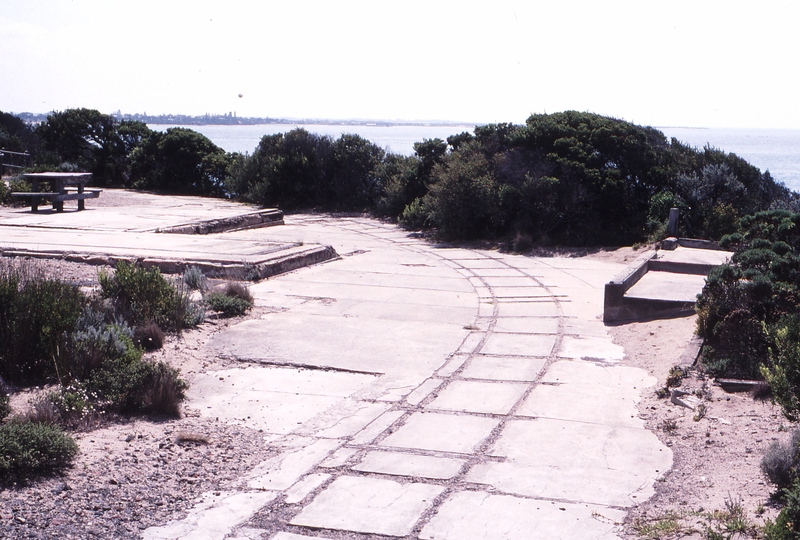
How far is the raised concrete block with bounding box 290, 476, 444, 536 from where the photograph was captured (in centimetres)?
419

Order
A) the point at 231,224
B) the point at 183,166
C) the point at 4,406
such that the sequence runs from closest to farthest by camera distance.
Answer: the point at 4,406 < the point at 231,224 < the point at 183,166

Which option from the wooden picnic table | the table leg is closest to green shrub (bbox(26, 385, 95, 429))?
the wooden picnic table

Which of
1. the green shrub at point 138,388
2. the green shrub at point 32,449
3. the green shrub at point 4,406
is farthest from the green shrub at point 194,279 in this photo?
the green shrub at point 32,449

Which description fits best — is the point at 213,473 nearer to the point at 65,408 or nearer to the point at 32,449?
the point at 32,449

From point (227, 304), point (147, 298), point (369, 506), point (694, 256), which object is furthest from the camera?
point (694, 256)

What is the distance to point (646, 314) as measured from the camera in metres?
10.1

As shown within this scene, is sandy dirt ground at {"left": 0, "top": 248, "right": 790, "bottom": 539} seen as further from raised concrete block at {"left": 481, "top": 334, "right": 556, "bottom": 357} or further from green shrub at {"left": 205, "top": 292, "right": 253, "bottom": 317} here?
green shrub at {"left": 205, "top": 292, "right": 253, "bottom": 317}

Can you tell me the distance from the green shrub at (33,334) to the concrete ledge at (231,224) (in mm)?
10535

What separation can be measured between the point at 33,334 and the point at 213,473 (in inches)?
102

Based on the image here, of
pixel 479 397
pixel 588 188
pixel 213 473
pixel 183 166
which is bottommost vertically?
pixel 213 473

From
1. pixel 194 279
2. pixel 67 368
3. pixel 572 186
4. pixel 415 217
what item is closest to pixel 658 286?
pixel 194 279

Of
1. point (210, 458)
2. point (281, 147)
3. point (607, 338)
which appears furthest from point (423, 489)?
point (281, 147)

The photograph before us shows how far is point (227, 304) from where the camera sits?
9.66m

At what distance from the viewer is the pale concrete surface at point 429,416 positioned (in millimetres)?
4332
